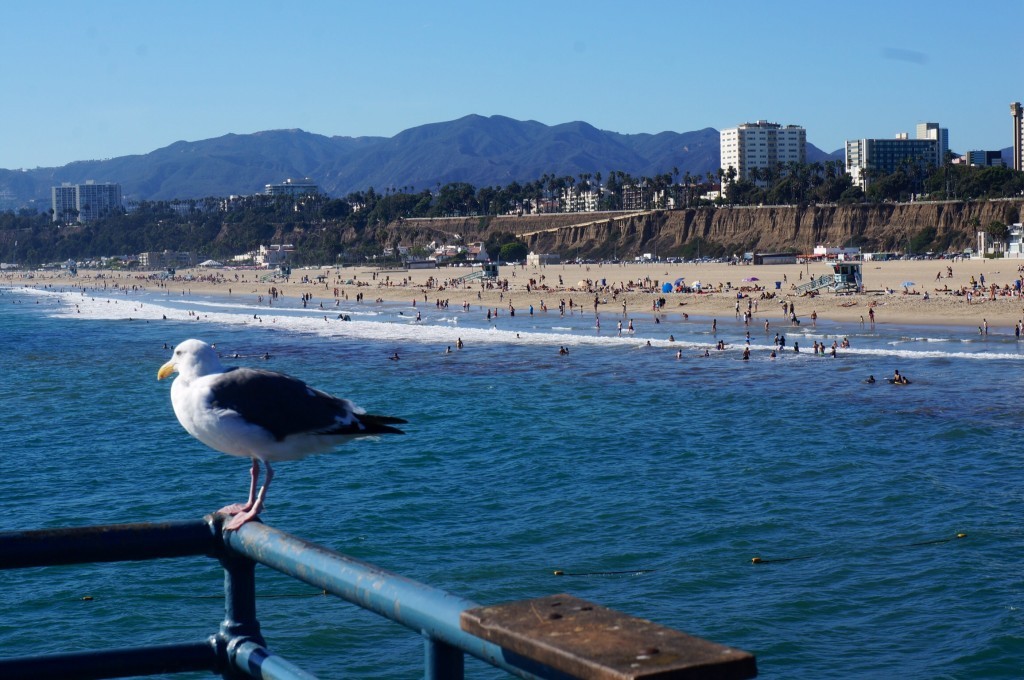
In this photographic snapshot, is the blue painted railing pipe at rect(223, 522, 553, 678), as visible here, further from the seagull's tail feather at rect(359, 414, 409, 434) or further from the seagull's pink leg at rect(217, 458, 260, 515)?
the seagull's tail feather at rect(359, 414, 409, 434)

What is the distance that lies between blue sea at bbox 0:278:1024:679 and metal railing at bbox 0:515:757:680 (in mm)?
11357

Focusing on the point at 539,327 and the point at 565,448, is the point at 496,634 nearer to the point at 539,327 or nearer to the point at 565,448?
the point at 565,448

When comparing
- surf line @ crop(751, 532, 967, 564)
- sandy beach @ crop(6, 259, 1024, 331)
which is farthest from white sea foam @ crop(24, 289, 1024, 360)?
surf line @ crop(751, 532, 967, 564)

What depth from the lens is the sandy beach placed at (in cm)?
6244

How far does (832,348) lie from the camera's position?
1865 inches

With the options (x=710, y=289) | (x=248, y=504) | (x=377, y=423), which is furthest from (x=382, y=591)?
(x=710, y=289)

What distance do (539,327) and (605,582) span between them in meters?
48.7

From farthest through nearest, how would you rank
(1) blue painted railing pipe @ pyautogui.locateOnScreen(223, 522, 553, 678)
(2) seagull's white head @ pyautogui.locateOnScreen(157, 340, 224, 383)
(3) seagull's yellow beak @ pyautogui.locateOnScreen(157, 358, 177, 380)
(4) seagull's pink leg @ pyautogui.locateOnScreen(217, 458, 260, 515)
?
1. (3) seagull's yellow beak @ pyautogui.locateOnScreen(157, 358, 177, 380)
2. (2) seagull's white head @ pyautogui.locateOnScreen(157, 340, 224, 383)
3. (4) seagull's pink leg @ pyautogui.locateOnScreen(217, 458, 260, 515)
4. (1) blue painted railing pipe @ pyautogui.locateOnScreen(223, 522, 553, 678)

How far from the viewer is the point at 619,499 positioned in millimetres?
22422

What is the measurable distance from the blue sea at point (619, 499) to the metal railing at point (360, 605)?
37.3 ft

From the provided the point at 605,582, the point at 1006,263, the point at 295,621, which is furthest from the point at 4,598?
the point at 1006,263

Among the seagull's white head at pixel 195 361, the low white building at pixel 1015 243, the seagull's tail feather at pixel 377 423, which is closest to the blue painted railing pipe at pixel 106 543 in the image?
the seagull's tail feather at pixel 377 423

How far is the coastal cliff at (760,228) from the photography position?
12950 centimetres

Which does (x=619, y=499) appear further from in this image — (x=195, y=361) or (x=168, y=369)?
(x=195, y=361)
